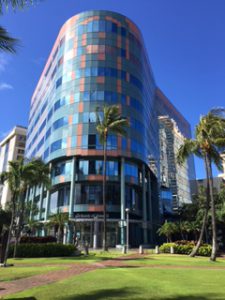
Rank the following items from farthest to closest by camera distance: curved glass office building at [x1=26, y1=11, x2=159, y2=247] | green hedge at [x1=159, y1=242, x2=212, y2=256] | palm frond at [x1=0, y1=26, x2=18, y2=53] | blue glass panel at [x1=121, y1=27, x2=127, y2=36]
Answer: blue glass panel at [x1=121, y1=27, x2=127, y2=36] < curved glass office building at [x1=26, y1=11, x2=159, y2=247] < green hedge at [x1=159, y1=242, x2=212, y2=256] < palm frond at [x1=0, y1=26, x2=18, y2=53]

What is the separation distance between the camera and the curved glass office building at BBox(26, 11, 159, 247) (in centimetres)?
5453

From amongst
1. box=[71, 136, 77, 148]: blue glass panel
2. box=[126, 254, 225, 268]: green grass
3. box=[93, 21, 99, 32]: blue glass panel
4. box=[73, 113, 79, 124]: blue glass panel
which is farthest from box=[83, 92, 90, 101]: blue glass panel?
box=[126, 254, 225, 268]: green grass

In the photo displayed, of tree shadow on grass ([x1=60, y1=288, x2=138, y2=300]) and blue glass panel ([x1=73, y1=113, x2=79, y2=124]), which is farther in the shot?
blue glass panel ([x1=73, y1=113, x2=79, y2=124])

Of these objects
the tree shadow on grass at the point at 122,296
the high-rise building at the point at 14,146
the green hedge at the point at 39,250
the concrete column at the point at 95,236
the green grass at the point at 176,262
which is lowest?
the tree shadow on grass at the point at 122,296

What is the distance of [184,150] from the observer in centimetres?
3039

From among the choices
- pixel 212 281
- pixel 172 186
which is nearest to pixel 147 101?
pixel 172 186

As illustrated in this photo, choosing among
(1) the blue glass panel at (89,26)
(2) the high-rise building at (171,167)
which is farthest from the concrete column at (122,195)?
(2) the high-rise building at (171,167)

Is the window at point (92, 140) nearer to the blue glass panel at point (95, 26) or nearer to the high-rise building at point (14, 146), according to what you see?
the blue glass panel at point (95, 26)

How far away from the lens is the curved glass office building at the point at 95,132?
54.5 m

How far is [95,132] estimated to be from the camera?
55750mm

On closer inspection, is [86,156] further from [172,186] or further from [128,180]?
[172,186]

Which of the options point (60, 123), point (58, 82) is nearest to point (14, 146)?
point (58, 82)

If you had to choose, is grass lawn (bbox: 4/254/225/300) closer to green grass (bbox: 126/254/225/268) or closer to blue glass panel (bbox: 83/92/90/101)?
green grass (bbox: 126/254/225/268)

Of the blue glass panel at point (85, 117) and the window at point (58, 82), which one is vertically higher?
the window at point (58, 82)
